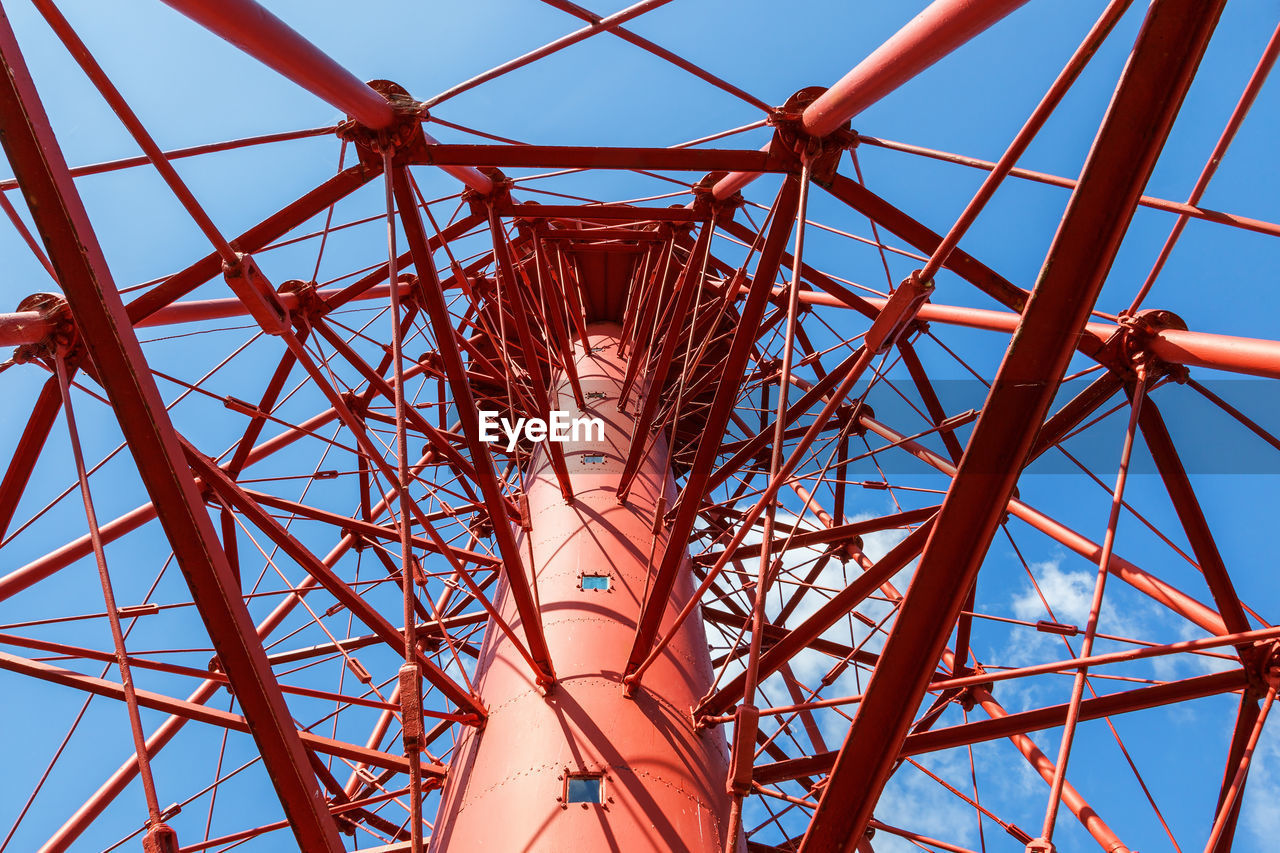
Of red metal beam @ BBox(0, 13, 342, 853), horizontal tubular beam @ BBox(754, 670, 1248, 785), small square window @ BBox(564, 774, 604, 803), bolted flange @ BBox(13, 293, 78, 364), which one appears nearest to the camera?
red metal beam @ BBox(0, 13, 342, 853)

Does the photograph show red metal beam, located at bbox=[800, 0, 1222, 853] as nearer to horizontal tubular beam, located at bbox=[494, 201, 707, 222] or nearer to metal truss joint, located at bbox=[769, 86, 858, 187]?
metal truss joint, located at bbox=[769, 86, 858, 187]

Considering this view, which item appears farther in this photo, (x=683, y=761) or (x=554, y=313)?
(x=554, y=313)

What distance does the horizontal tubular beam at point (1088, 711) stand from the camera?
798 centimetres

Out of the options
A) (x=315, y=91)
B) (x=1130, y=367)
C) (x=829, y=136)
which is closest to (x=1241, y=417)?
(x=1130, y=367)

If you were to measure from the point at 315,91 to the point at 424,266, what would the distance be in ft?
6.32

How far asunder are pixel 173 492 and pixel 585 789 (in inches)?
195

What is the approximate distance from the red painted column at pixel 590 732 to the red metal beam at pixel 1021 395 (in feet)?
10.8

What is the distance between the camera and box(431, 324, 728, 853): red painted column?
806 cm

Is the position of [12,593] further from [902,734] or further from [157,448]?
[902,734]

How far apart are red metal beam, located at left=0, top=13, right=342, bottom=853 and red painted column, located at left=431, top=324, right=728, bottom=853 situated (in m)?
3.07

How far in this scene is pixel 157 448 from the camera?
5309mm

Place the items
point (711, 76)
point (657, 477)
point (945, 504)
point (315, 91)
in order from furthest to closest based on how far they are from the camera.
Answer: point (657, 477)
point (711, 76)
point (315, 91)
point (945, 504)

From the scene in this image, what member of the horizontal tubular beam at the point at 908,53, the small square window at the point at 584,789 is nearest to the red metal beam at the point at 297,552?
the small square window at the point at 584,789

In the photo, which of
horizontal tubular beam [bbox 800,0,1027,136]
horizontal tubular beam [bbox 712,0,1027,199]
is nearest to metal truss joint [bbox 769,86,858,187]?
horizontal tubular beam [bbox 712,0,1027,199]
